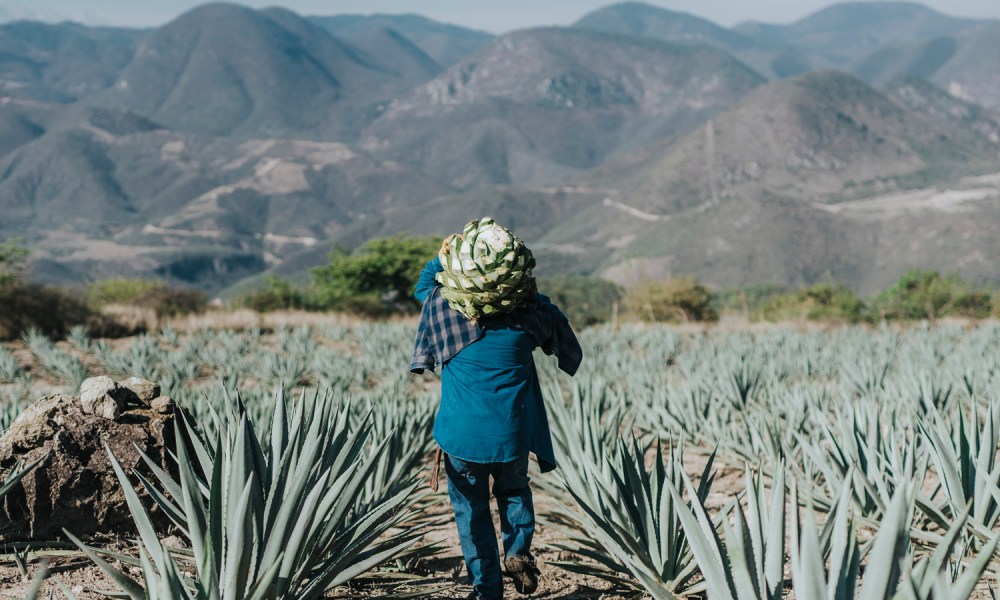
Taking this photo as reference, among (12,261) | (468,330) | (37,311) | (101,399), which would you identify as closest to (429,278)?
(468,330)

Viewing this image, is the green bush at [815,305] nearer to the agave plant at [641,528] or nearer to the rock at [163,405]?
the agave plant at [641,528]

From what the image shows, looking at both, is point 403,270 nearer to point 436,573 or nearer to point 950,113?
point 436,573

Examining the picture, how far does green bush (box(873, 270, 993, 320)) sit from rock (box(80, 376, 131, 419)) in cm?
1943

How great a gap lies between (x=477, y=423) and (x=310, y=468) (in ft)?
1.76

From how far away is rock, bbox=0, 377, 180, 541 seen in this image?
2395mm

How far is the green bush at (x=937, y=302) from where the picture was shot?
64.3 feet

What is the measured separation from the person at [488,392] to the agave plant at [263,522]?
26 centimetres

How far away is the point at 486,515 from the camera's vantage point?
2.33 meters

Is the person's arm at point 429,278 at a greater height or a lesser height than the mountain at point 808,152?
lesser

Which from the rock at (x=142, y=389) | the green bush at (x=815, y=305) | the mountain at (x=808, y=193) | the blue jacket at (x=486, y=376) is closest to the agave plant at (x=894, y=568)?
the blue jacket at (x=486, y=376)

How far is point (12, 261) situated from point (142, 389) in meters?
15.2

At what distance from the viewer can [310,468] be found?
1937 mm

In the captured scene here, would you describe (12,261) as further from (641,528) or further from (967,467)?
(967,467)

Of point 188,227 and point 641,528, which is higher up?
point 641,528
